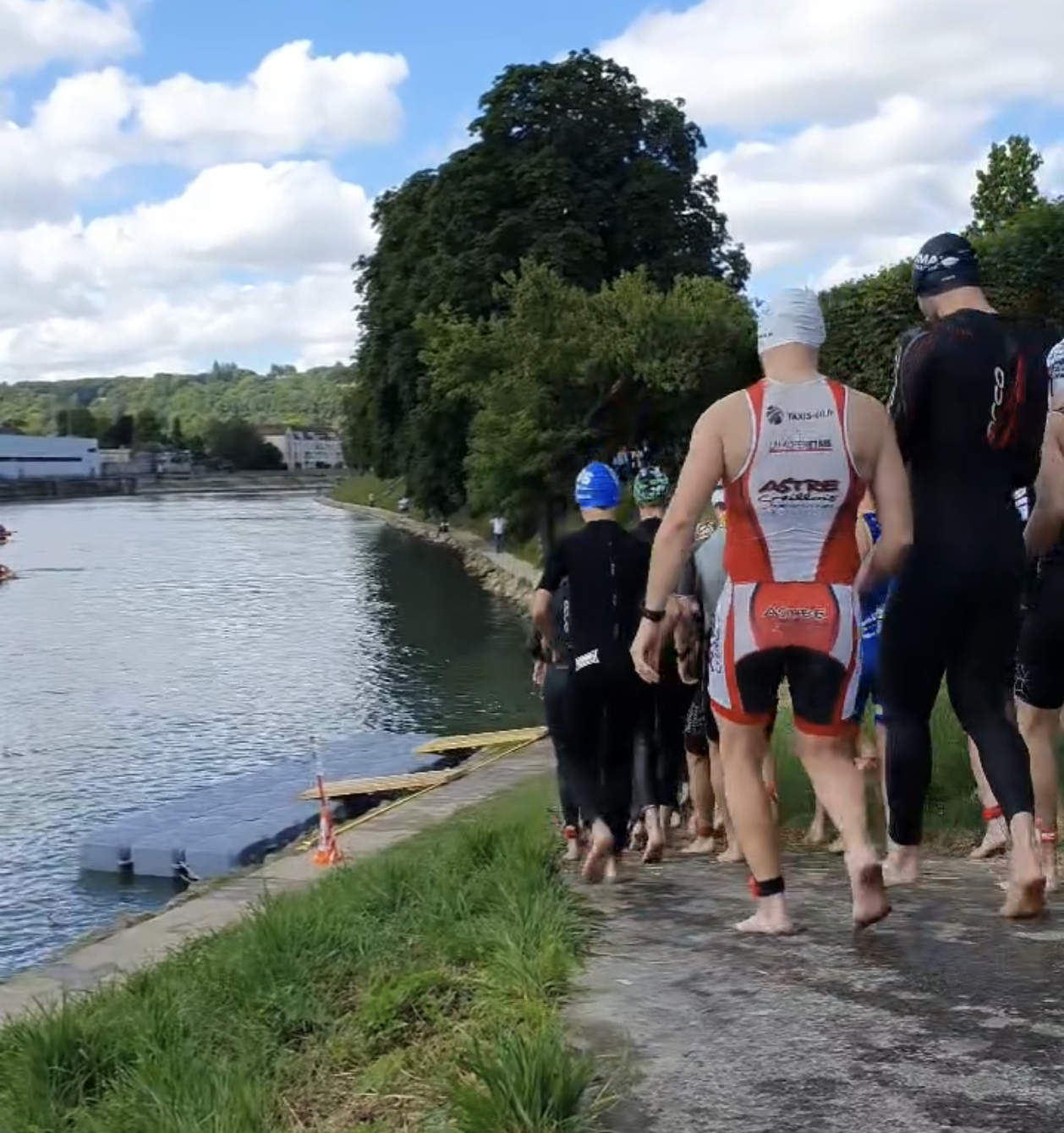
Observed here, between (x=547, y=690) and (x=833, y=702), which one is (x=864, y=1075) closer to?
(x=833, y=702)

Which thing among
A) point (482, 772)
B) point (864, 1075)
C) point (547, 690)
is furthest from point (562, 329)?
point (864, 1075)

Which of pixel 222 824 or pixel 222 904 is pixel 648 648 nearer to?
pixel 222 904

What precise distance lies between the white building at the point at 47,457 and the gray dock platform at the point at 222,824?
13869cm

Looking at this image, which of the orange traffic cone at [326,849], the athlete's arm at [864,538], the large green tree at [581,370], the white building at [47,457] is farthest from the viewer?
the white building at [47,457]

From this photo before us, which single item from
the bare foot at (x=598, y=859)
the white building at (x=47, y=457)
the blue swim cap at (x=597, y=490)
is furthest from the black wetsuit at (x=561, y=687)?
the white building at (x=47, y=457)

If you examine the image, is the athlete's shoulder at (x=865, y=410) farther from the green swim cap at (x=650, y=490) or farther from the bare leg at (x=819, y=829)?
the bare leg at (x=819, y=829)

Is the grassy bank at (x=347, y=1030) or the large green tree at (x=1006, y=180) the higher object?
the large green tree at (x=1006, y=180)

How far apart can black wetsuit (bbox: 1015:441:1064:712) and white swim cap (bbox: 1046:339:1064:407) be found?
0.46ft

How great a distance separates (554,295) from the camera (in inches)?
1551

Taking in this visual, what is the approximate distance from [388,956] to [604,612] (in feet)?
7.26

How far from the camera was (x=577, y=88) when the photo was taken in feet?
157

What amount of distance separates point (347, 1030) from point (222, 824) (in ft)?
38.4

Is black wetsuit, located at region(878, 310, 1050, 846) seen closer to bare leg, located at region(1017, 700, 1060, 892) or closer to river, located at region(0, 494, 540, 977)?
bare leg, located at region(1017, 700, 1060, 892)

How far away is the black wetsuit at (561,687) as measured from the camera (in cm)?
691
